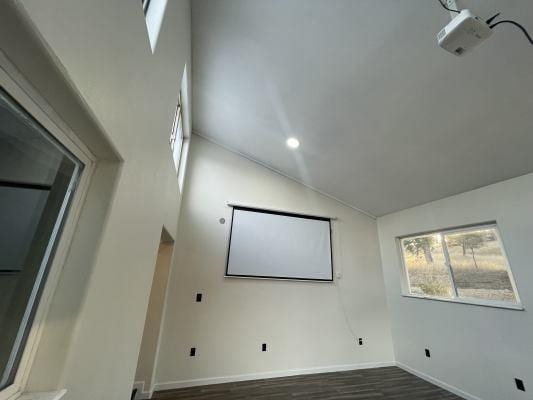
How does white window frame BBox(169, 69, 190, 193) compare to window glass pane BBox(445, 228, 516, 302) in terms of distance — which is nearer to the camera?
window glass pane BBox(445, 228, 516, 302)

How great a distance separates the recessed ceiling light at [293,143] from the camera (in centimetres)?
320

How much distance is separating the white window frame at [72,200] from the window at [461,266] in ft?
13.5

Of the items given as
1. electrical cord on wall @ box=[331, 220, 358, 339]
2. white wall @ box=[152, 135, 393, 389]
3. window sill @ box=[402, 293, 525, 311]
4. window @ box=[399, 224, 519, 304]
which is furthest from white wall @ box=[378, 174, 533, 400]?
electrical cord on wall @ box=[331, 220, 358, 339]

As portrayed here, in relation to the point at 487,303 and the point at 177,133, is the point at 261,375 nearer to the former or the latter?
the point at 487,303

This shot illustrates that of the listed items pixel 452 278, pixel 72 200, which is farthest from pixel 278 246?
pixel 72 200

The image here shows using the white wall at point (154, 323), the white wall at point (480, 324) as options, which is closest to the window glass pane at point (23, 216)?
the white wall at point (154, 323)

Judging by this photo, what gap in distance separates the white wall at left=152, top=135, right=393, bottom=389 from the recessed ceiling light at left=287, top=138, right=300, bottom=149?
2.99 ft

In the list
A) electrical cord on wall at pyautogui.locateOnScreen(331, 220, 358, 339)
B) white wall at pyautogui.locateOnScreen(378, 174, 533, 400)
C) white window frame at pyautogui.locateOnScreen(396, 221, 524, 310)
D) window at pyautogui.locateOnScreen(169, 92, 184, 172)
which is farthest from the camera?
electrical cord on wall at pyautogui.locateOnScreen(331, 220, 358, 339)

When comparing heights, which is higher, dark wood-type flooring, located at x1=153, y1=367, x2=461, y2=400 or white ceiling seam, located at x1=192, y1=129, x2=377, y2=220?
white ceiling seam, located at x1=192, y1=129, x2=377, y2=220

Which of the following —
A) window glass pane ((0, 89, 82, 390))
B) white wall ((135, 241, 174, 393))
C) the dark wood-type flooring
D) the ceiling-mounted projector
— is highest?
the ceiling-mounted projector

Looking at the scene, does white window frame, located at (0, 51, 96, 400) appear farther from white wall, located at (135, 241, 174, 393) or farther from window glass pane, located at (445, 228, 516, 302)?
window glass pane, located at (445, 228, 516, 302)

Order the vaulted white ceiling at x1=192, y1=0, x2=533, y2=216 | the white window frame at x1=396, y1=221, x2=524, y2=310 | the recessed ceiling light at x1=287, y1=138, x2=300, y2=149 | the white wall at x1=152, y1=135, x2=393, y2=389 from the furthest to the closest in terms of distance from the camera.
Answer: the recessed ceiling light at x1=287, y1=138, x2=300, y2=149
the white wall at x1=152, y1=135, x2=393, y2=389
the white window frame at x1=396, y1=221, x2=524, y2=310
the vaulted white ceiling at x1=192, y1=0, x2=533, y2=216

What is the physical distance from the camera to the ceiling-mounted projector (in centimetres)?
106

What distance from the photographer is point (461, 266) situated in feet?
9.91
